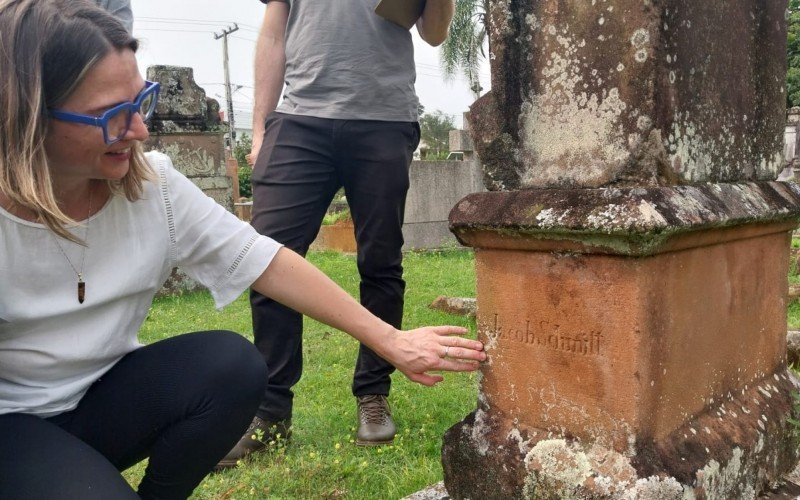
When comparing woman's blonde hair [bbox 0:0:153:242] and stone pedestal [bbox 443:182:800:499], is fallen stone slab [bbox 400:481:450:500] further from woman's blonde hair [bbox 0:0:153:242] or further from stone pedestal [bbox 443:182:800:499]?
woman's blonde hair [bbox 0:0:153:242]

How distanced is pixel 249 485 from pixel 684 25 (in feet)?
6.08

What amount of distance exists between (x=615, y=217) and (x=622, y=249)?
8 centimetres

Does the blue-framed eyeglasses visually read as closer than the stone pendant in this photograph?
Yes

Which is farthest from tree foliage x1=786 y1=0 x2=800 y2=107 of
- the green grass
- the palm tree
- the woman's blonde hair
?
the woman's blonde hair

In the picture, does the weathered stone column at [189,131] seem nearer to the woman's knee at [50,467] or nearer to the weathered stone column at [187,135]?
the weathered stone column at [187,135]

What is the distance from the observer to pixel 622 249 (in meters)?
1.53

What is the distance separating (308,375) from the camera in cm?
366

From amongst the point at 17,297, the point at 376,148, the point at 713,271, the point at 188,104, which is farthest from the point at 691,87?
the point at 188,104

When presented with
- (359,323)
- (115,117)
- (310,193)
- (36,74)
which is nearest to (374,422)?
(310,193)

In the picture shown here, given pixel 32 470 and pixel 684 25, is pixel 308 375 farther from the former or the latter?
pixel 684 25

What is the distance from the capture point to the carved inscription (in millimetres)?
1636

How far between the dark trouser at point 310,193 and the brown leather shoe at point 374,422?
29 cm

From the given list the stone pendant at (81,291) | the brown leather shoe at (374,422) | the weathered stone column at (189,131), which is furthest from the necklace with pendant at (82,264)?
the weathered stone column at (189,131)

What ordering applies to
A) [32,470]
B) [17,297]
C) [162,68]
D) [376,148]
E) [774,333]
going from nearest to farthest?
[32,470], [17,297], [774,333], [376,148], [162,68]
